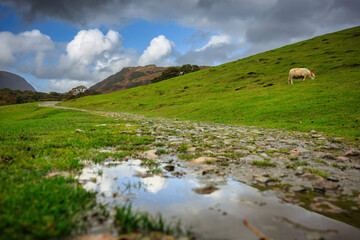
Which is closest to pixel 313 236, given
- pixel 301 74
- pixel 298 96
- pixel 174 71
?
pixel 298 96

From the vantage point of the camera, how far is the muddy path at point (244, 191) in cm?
262

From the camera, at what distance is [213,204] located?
10.4 ft

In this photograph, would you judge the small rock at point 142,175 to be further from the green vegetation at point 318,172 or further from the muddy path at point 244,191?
the green vegetation at point 318,172

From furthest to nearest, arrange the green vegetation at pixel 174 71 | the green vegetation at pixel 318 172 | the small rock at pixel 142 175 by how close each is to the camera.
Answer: the green vegetation at pixel 174 71, the green vegetation at pixel 318 172, the small rock at pixel 142 175

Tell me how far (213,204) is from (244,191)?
0.92m

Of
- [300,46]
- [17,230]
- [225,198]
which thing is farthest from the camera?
[300,46]

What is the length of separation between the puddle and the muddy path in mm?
11

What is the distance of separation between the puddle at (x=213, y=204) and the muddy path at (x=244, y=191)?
0.04 feet

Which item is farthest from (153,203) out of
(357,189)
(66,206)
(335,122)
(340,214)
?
(335,122)

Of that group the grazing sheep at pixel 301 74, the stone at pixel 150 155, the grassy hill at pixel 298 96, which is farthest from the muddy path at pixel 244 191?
the grazing sheep at pixel 301 74

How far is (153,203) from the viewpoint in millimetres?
3143

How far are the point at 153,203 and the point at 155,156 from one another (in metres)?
3.31

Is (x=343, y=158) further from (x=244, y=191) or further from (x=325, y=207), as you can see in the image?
(x=244, y=191)

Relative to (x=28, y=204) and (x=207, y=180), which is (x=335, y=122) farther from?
(x=28, y=204)
